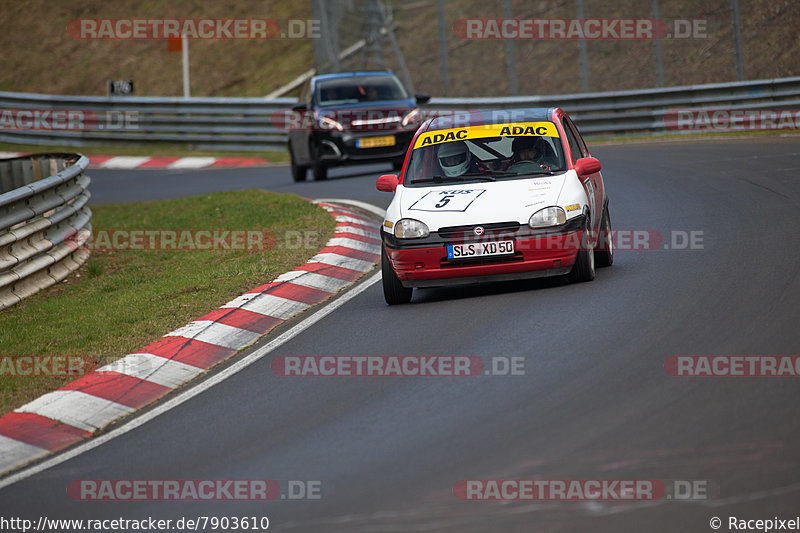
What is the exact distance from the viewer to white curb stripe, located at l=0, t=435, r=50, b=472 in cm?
675

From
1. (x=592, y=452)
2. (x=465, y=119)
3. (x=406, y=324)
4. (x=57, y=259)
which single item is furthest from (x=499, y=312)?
(x=57, y=259)

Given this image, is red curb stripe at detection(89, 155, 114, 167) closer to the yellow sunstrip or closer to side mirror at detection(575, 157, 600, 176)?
the yellow sunstrip

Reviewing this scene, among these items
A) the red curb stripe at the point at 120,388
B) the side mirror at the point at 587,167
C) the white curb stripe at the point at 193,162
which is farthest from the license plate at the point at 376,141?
the red curb stripe at the point at 120,388

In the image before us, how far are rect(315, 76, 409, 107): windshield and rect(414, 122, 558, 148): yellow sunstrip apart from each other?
33.9 ft

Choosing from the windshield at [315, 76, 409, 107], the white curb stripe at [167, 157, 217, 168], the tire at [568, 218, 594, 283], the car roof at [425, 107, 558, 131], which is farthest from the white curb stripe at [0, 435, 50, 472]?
the white curb stripe at [167, 157, 217, 168]

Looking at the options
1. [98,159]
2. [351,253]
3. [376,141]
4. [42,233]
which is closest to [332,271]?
[351,253]

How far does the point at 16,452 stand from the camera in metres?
6.88

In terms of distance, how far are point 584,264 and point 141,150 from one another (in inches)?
898

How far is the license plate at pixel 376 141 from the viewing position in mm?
20281

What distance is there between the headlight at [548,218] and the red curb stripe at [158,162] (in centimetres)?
1970

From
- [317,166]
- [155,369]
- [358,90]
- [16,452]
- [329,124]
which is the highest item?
[358,90]

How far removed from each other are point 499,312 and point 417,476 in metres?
3.64

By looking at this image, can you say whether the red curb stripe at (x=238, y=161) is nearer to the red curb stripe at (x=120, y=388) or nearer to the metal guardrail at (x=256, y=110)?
the metal guardrail at (x=256, y=110)

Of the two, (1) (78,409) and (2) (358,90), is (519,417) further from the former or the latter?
(2) (358,90)
